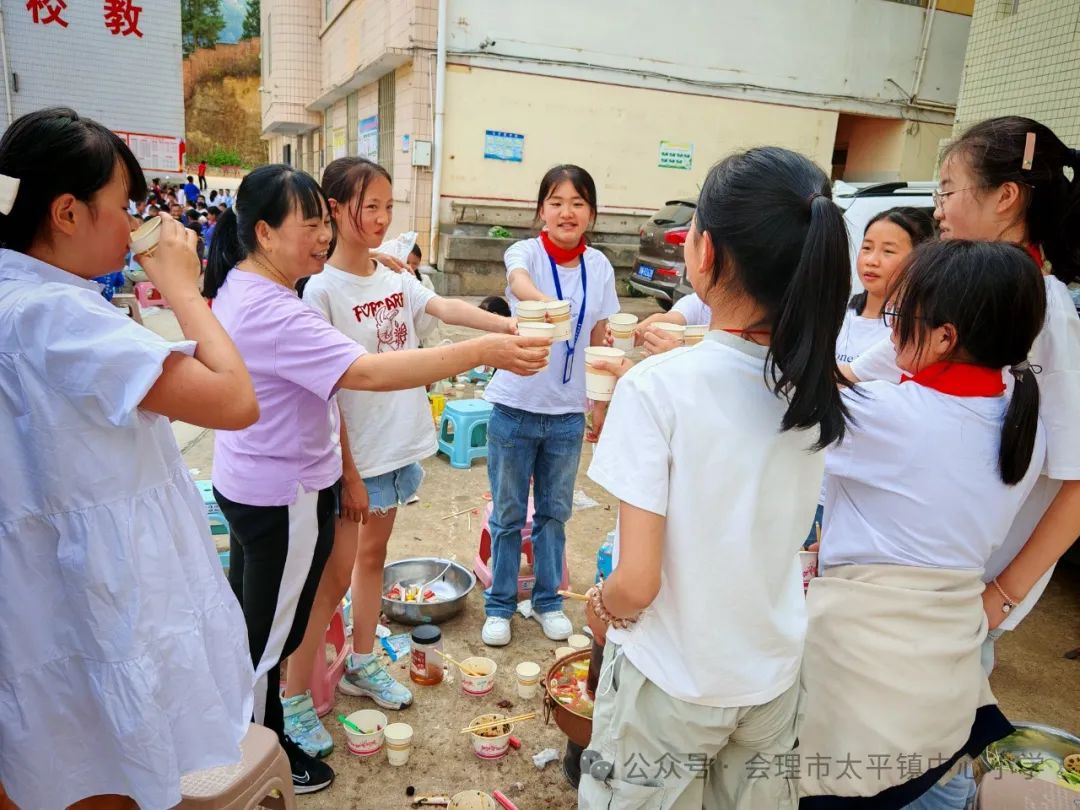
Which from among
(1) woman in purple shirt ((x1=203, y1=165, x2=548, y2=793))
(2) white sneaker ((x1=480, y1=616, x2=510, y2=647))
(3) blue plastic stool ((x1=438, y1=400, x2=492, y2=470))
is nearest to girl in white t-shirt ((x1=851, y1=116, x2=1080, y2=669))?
(1) woman in purple shirt ((x1=203, y1=165, x2=548, y2=793))

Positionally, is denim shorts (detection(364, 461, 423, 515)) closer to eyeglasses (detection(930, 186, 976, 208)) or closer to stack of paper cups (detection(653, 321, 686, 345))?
stack of paper cups (detection(653, 321, 686, 345))

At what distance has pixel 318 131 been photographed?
20.5 meters

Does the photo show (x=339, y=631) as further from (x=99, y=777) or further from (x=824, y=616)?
(x=824, y=616)

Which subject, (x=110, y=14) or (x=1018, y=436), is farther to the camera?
(x=110, y=14)

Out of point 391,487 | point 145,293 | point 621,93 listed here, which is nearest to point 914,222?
point 391,487

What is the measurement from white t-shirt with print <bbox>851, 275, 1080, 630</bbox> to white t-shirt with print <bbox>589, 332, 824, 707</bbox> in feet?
2.88

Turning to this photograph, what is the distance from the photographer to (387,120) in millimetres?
13797

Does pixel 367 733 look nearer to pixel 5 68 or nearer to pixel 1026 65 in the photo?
pixel 5 68

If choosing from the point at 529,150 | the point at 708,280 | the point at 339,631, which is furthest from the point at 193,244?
the point at 529,150

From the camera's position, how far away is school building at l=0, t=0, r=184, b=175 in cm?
279

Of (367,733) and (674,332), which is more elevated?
(674,332)

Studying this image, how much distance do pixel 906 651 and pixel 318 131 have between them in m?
21.8

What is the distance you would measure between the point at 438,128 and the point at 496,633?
10211 millimetres

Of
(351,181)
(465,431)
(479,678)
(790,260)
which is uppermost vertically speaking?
(351,181)
